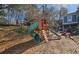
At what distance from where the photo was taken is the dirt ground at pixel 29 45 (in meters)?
1.70

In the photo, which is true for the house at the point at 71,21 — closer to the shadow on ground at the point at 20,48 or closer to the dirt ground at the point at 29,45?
the dirt ground at the point at 29,45

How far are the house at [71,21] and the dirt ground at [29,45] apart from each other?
10 centimetres

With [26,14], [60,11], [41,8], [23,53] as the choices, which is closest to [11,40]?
[23,53]

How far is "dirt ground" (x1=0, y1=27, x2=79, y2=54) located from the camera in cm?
170

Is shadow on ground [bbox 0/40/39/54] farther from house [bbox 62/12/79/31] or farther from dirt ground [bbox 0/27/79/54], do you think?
house [bbox 62/12/79/31]

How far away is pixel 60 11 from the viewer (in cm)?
171

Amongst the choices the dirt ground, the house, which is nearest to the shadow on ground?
the dirt ground

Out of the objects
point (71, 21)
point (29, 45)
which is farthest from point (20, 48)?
point (71, 21)

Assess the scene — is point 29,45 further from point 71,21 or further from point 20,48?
point 71,21

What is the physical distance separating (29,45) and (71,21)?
43 centimetres

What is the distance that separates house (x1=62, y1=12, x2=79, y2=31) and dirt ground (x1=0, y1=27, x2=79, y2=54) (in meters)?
0.10

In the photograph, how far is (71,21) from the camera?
5.60ft

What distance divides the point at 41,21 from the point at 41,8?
12 cm
